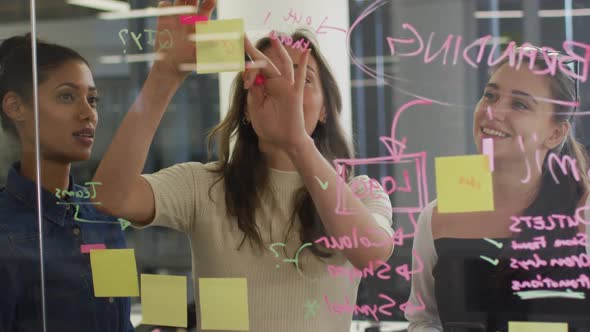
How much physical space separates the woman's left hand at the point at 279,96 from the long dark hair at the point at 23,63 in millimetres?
527

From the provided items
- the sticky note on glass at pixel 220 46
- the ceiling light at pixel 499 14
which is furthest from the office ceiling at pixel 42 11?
the ceiling light at pixel 499 14

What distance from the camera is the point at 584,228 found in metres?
1.45

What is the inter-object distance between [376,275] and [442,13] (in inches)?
24.1

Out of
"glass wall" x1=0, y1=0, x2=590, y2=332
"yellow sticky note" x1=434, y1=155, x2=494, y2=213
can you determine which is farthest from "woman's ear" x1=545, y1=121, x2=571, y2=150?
"yellow sticky note" x1=434, y1=155, x2=494, y2=213

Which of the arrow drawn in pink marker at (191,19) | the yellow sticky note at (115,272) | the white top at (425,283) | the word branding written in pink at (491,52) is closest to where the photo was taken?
the word branding written in pink at (491,52)

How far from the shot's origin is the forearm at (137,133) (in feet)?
5.61

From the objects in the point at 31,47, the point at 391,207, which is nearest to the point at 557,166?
the point at 391,207

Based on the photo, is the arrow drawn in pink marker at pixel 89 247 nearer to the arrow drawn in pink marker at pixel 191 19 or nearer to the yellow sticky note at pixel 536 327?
the arrow drawn in pink marker at pixel 191 19

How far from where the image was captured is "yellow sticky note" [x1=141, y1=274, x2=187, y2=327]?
1.74 metres

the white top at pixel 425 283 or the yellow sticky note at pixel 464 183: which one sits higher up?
the yellow sticky note at pixel 464 183

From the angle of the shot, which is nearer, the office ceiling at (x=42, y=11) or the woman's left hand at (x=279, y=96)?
the woman's left hand at (x=279, y=96)

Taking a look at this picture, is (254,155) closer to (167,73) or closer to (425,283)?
(167,73)

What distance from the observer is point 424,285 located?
5.08 ft

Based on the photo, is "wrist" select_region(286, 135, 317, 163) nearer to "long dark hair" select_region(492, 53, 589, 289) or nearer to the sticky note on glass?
the sticky note on glass
